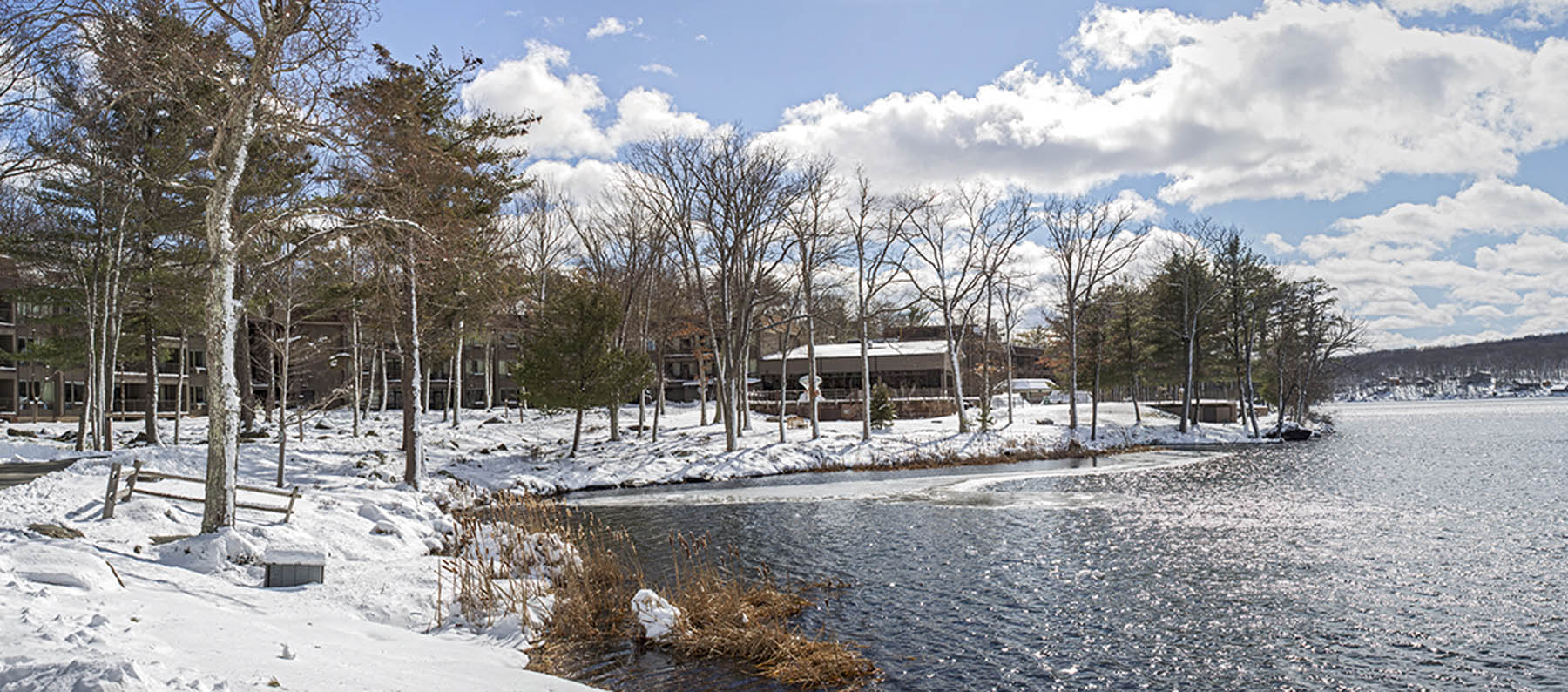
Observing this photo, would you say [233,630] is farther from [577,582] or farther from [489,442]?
[489,442]

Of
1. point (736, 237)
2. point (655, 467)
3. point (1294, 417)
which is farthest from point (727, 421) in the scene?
point (1294, 417)

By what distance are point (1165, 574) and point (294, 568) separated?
1245cm

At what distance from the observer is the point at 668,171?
125ft

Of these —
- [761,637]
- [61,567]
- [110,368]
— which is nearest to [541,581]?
[761,637]

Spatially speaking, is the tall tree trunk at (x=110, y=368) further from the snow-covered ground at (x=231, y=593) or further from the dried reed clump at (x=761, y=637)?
the dried reed clump at (x=761, y=637)

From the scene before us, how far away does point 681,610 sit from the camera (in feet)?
35.7

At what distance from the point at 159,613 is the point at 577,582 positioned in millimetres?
5084

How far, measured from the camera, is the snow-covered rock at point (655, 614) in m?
10.6

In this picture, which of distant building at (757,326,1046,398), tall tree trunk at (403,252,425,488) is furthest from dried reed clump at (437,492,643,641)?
distant building at (757,326,1046,398)

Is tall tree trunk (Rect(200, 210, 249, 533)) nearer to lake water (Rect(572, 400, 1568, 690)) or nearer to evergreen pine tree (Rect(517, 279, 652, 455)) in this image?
lake water (Rect(572, 400, 1568, 690))

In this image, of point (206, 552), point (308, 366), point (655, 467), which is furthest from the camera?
point (308, 366)

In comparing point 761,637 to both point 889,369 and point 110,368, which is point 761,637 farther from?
point 889,369

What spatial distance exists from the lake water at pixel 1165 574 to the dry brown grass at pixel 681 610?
393 millimetres

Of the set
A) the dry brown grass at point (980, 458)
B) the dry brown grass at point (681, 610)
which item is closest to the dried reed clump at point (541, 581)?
the dry brown grass at point (681, 610)
